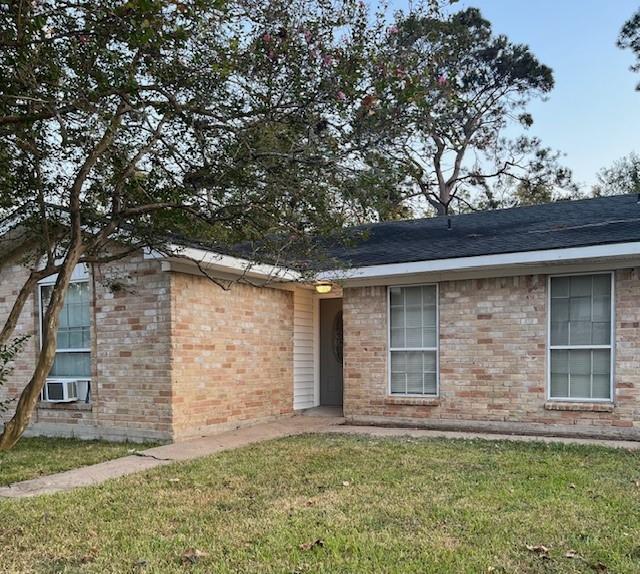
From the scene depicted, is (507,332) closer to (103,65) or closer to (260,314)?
(260,314)

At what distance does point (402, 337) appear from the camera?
9.68 meters

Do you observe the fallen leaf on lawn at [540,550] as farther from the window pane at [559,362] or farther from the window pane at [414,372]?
the window pane at [414,372]

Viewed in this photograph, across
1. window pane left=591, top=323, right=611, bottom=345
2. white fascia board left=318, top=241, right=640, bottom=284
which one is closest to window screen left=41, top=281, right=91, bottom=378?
white fascia board left=318, top=241, right=640, bottom=284

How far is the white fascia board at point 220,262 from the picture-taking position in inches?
303

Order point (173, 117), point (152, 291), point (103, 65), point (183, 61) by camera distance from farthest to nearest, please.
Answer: point (152, 291)
point (173, 117)
point (183, 61)
point (103, 65)

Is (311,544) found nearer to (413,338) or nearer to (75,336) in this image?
(413,338)

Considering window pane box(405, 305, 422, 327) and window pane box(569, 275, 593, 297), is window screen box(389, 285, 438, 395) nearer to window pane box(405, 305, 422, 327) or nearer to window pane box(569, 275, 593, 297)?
window pane box(405, 305, 422, 327)

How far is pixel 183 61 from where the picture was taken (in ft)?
17.4

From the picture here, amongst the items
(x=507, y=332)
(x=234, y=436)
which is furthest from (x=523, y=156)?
(x=234, y=436)

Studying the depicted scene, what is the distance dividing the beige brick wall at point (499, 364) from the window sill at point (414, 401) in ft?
0.05

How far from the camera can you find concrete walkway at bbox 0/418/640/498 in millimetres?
6215

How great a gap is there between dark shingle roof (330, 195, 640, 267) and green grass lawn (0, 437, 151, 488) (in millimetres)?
4223

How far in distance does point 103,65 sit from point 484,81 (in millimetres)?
21721

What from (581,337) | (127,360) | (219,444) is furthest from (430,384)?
(127,360)
